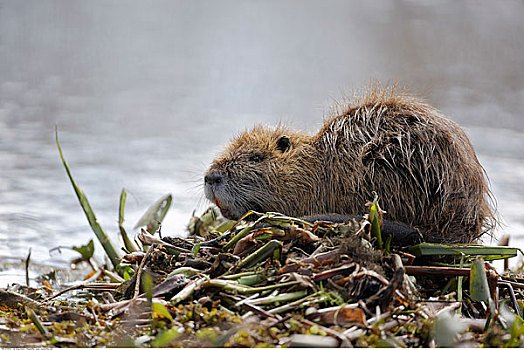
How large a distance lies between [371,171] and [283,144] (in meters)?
0.49

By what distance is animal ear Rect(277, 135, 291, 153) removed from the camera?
217 cm

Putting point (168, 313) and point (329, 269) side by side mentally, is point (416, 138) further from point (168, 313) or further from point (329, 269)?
point (168, 313)

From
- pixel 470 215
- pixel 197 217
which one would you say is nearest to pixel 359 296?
pixel 470 215

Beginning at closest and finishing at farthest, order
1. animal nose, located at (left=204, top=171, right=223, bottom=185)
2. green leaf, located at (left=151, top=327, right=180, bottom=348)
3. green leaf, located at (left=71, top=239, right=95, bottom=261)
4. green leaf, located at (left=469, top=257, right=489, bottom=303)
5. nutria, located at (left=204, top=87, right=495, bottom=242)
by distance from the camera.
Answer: green leaf, located at (left=151, top=327, right=180, bottom=348) < green leaf, located at (left=469, top=257, right=489, bottom=303) < nutria, located at (left=204, top=87, right=495, bottom=242) < animal nose, located at (left=204, top=171, right=223, bottom=185) < green leaf, located at (left=71, top=239, right=95, bottom=261)

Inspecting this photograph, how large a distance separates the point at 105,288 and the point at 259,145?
847 mm

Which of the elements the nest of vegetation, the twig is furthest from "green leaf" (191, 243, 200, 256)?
the twig

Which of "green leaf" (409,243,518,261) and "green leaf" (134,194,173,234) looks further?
"green leaf" (134,194,173,234)

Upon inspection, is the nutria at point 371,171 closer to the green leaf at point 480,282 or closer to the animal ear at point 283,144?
the animal ear at point 283,144

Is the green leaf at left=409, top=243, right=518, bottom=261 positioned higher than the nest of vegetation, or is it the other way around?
the green leaf at left=409, top=243, right=518, bottom=261

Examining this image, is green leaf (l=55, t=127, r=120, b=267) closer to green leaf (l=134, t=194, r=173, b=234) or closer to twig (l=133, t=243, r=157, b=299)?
green leaf (l=134, t=194, r=173, b=234)

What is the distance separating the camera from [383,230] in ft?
5.21

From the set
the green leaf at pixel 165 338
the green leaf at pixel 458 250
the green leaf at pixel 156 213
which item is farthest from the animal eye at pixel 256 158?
the green leaf at pixel 165 338

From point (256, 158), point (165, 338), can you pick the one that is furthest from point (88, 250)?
point (165, 338)

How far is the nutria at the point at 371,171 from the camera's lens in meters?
1.75
